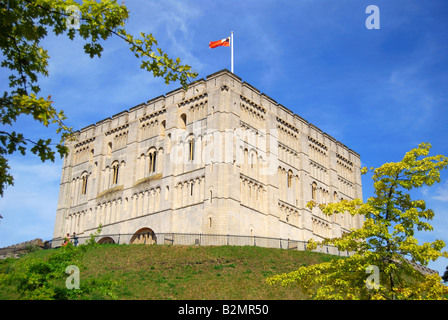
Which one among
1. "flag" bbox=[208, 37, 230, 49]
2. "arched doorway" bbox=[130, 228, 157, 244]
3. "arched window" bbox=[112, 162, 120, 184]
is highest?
"flag" bbox=[208, 37, 230, 49]

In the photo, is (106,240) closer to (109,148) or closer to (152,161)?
(152,161)

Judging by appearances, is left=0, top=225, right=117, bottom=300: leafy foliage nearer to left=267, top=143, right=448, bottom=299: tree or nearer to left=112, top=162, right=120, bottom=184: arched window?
left=267, top=143, right=448, bottom=299: tree

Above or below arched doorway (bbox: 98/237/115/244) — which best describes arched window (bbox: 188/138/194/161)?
above

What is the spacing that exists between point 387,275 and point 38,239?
4323cm

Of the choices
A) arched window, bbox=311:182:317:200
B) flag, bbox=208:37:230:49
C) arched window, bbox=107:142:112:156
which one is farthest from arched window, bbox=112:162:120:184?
arched window, bbox=311:182:317:200

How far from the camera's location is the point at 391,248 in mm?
14547

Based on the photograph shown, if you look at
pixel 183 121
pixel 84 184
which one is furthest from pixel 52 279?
pixel 84 184

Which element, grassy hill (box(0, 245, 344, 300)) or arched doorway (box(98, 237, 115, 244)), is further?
arched doorway (box(98, 237, 115, 244))

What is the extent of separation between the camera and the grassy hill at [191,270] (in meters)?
25.9

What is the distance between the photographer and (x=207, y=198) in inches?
1620

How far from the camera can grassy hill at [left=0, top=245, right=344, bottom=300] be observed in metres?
25.9

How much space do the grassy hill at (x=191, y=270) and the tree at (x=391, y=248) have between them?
10792mm

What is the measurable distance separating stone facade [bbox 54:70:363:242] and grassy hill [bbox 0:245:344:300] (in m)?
5.40
